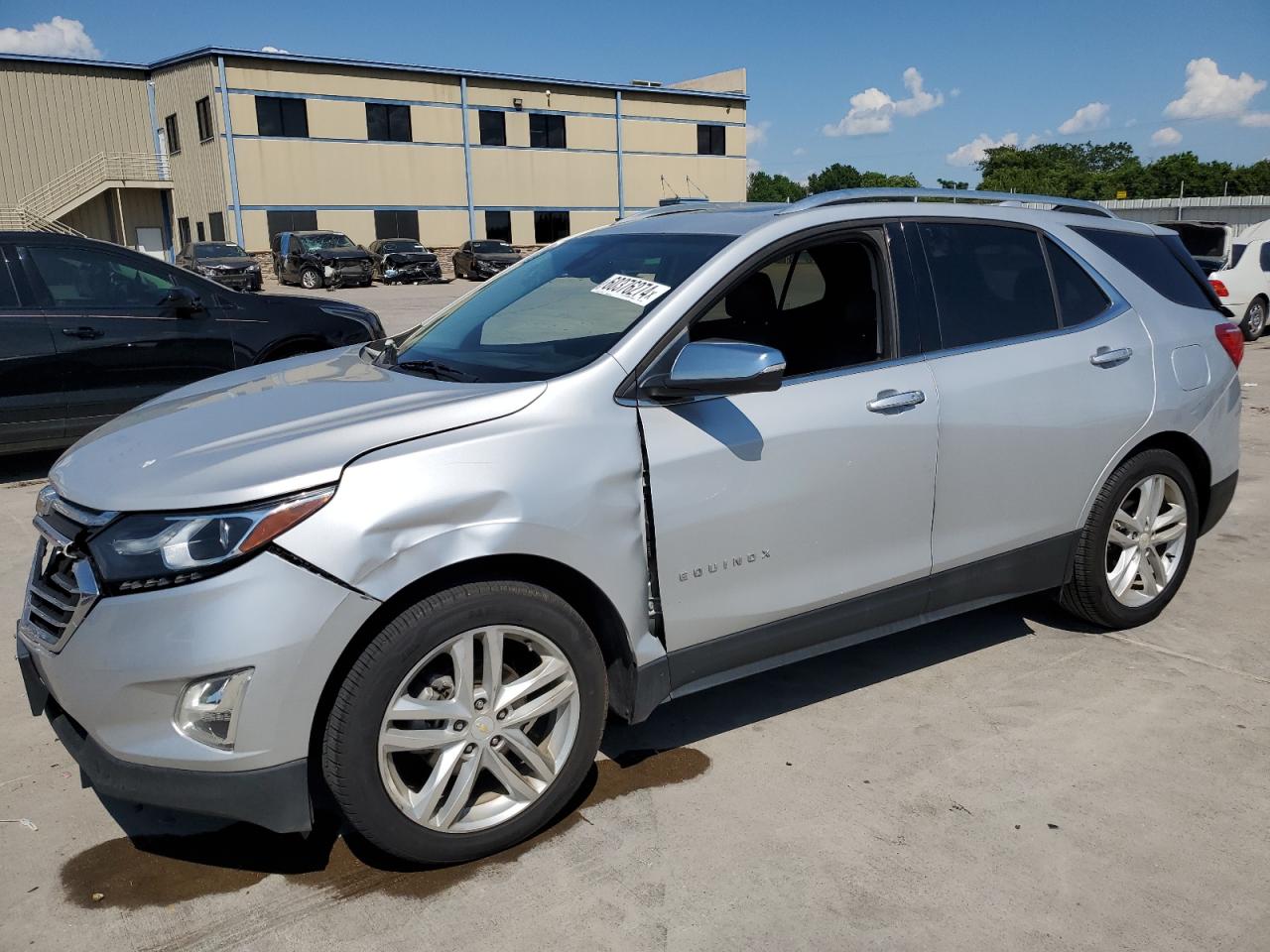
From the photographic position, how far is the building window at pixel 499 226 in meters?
43.9

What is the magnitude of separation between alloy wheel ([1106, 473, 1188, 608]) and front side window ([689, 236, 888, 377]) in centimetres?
145

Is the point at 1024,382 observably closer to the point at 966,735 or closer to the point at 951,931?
the point at 966,735

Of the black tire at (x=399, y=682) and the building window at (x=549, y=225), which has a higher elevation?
the building window at (x=549, y=225)

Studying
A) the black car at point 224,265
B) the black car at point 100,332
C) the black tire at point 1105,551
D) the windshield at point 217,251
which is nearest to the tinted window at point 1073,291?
the black tire at point 1105,551

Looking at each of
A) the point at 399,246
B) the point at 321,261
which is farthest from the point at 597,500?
the point at 399,246

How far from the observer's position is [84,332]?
23.0ft

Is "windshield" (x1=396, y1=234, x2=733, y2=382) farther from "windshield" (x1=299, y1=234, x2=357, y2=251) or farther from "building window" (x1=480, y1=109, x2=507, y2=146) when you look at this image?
"building window" (x1=480, y1=109, x2=507, y2=146)

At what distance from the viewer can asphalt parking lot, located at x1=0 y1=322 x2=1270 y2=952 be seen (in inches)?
101

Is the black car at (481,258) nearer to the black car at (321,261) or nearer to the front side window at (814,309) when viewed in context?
the black car at (321,261)

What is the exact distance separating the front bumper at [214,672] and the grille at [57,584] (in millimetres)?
62

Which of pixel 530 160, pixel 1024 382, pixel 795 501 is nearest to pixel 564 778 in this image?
pixel 795 501

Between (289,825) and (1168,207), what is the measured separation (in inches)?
2194

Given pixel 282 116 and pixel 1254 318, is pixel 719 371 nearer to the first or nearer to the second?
pixel 1254 318

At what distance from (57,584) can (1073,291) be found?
368cm
